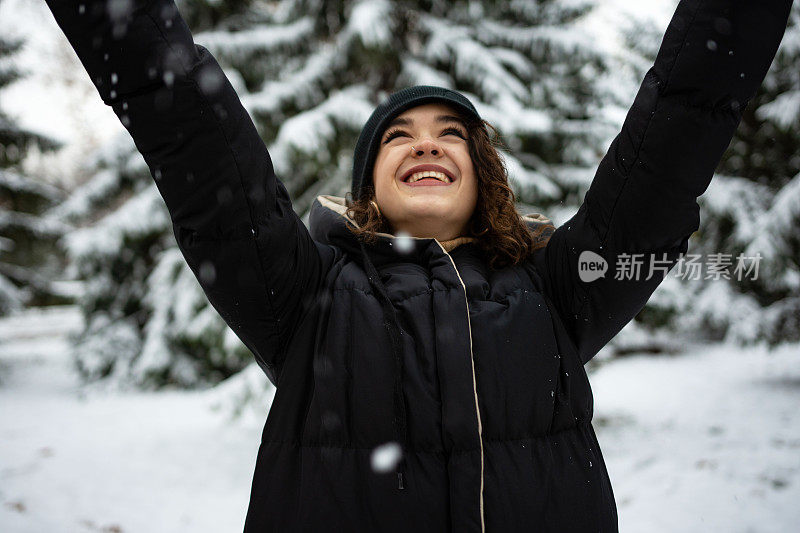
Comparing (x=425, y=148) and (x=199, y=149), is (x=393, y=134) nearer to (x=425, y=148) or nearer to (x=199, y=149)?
(x=425, y=148)

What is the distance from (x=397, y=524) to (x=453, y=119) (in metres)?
1.32

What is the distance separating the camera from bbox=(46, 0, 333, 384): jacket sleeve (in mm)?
1068

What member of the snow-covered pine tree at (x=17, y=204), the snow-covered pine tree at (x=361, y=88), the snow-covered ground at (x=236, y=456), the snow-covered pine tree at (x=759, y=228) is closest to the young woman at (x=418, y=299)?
the snow-covered ground at (x=236, y=456)

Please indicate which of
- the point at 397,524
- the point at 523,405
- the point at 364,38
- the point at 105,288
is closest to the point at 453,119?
the point at 523,405

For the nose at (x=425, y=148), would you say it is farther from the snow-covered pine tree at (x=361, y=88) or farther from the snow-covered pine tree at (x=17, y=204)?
the snow-covered pine tree at (x=17, y=204)

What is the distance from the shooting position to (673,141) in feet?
3.90

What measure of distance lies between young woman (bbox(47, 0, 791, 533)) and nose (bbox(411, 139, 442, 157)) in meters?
0.21

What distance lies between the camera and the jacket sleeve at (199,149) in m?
1.07

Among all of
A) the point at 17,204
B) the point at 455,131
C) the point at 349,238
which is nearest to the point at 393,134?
the point at 455,131

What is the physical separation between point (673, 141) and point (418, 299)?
0.76m

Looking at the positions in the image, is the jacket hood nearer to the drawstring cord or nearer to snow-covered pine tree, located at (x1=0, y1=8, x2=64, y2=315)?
the drawstring cord

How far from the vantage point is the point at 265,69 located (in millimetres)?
6176

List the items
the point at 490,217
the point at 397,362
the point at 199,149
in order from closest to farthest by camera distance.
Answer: the point at 199,149 < the point at 397,362 < the point at 490,217

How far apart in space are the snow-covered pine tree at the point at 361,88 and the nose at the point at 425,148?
325 centimetres
